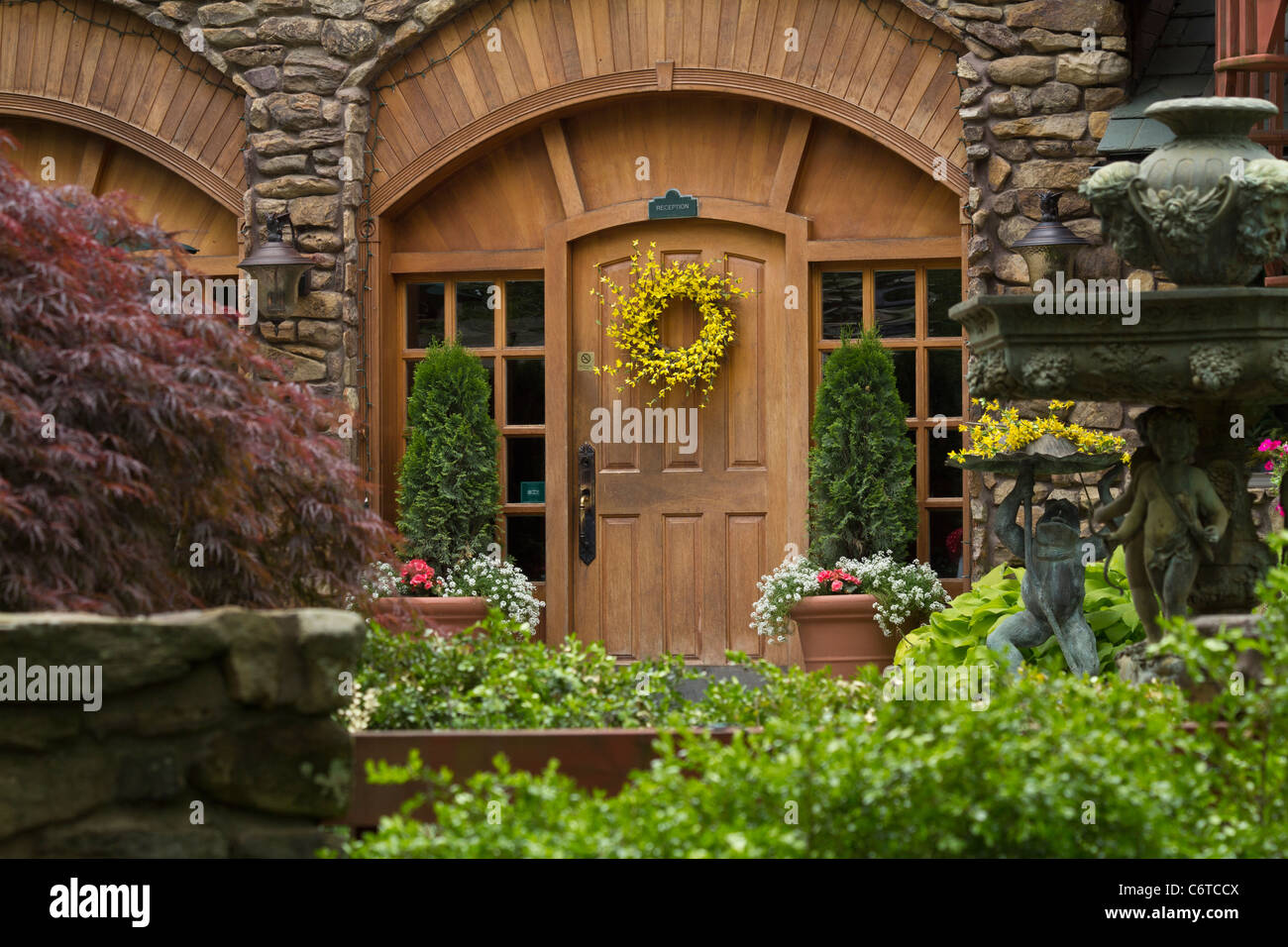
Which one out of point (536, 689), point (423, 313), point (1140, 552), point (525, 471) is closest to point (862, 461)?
point (525, 471)

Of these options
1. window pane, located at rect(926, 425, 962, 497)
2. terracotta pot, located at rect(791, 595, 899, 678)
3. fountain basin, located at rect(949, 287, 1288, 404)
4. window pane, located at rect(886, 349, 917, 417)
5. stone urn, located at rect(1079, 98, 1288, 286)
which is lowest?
terracotta pot, located at rect(791, 595, 899, 678)

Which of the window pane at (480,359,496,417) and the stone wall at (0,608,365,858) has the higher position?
the window pane at (480,359,496,417)

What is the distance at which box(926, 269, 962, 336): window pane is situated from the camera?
800cm

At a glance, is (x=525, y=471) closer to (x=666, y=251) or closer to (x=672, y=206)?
(x=666, y=251)

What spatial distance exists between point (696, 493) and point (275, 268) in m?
2.46

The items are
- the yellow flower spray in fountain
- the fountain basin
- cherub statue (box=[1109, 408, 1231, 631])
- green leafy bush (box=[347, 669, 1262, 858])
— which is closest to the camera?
green leafy bush (box=[347, 669, 1262, 858])

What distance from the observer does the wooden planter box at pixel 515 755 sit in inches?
129

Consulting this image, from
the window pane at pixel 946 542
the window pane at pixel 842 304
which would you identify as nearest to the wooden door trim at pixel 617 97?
the window pane at pixel 842 304

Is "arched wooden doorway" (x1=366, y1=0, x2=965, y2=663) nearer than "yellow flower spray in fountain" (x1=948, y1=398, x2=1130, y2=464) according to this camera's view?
No

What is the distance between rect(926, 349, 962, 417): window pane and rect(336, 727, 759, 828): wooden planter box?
4.89 m

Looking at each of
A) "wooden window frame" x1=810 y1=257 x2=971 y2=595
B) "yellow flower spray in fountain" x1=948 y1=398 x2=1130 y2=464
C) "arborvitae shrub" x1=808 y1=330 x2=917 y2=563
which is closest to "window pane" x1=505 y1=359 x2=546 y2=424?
"wooden window frame" x1=810 y1=257 x2=971 y2=595

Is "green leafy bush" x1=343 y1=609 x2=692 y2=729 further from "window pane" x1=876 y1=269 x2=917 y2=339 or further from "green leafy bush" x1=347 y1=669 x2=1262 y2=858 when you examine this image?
"window pane" x1=876 y1=269 x2=917 y2=339

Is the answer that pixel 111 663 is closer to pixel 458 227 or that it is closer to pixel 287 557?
pixel 287 557

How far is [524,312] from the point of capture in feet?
27.7
